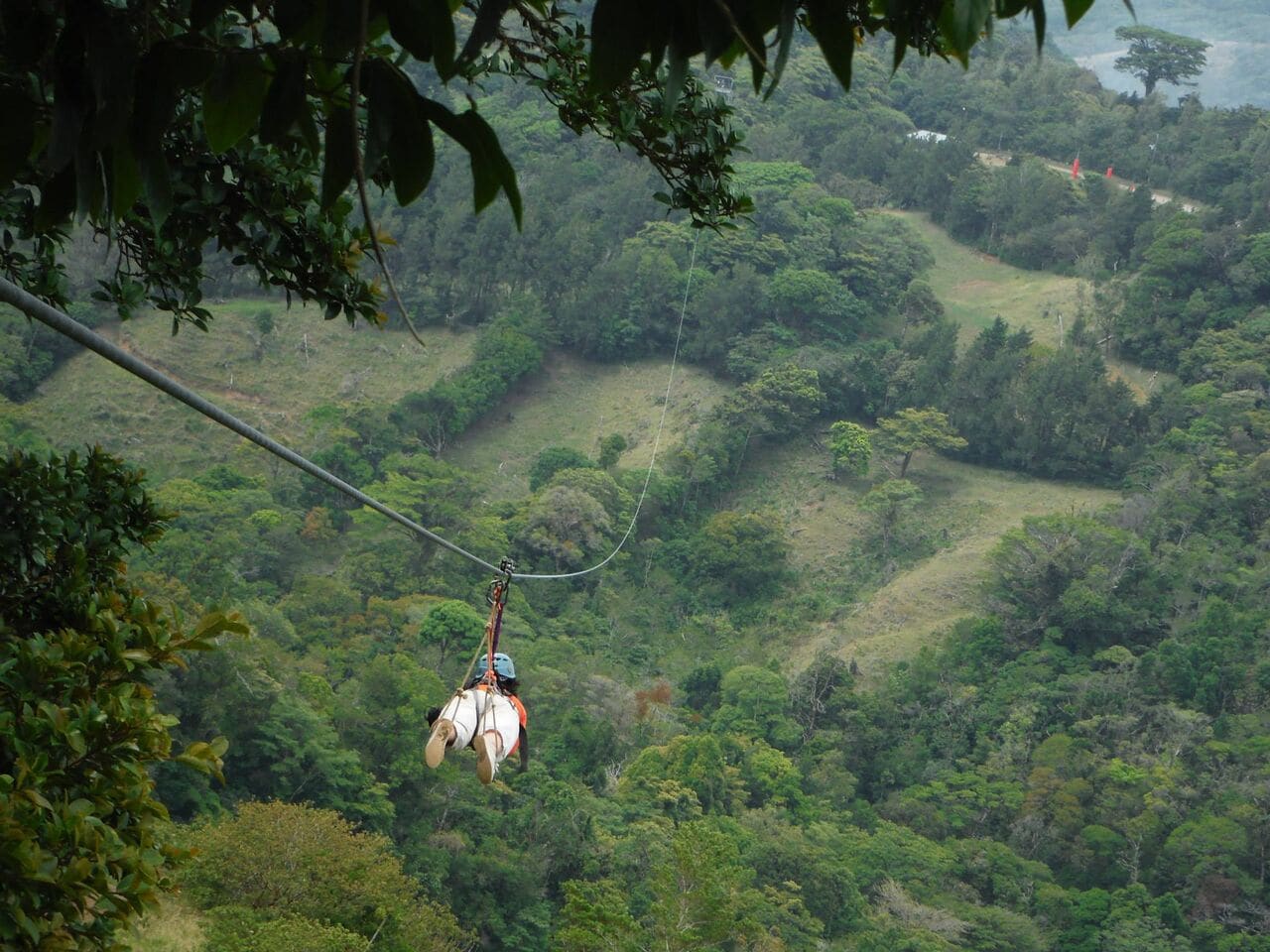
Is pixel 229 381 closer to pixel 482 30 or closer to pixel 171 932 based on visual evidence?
pixel 171 932

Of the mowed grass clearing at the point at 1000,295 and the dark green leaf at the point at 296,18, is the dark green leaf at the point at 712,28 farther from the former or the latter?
the mowed grass clearing at the point at 1000,295

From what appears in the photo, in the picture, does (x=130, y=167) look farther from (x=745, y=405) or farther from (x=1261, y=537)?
(x=745, y=405)

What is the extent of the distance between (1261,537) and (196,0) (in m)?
20.3

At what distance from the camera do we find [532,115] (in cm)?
2898

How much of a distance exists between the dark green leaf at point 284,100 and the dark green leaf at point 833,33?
309mm

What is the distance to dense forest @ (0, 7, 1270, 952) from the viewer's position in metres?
13.5

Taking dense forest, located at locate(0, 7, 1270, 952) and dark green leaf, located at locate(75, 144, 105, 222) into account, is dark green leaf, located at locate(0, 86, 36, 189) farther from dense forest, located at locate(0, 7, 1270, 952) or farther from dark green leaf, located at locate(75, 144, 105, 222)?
dense forest, located at locate(0, 7, 1270, 952)

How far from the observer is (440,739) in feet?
18.4

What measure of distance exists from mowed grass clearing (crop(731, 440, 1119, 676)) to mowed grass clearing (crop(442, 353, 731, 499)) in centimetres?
183

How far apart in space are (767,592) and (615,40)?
1996cm

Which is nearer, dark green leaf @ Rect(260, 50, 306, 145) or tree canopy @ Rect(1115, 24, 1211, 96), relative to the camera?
dark green leaf @ Rect(260, 50, 306, 145)

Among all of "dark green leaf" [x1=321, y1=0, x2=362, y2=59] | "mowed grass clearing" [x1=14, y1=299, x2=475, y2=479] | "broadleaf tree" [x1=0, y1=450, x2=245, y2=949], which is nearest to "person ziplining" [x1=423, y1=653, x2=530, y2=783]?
"broadleaf tree" [x1=0, y1=450, x2=245, y2=949]

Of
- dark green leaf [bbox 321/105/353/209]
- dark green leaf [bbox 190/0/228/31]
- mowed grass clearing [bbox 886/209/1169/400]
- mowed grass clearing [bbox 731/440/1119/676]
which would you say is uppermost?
dark green leaf [bbox 190/0/228/31]

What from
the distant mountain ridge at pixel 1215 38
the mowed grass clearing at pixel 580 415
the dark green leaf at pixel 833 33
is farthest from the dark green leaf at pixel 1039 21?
the distant mountain ridge at pixel 1215 38
